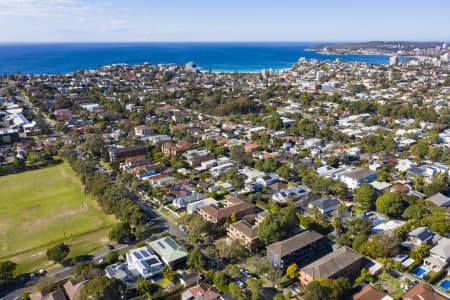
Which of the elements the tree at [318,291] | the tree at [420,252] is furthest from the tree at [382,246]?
the tree at [318,291]

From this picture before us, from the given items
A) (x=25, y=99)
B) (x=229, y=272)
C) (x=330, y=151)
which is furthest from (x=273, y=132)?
(x=25, y=99)

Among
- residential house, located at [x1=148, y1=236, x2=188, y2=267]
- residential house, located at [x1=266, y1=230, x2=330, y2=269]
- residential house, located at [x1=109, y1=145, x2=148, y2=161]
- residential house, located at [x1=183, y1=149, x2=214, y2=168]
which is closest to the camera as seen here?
residential house, located at [x1=266, y1=230, x2=330, y2=269]

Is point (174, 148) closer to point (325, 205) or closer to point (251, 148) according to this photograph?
point (251, 148)

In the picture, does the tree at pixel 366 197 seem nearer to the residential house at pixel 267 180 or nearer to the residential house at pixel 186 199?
the residential house at pixel 267 180

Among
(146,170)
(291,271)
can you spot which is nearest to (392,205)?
(291,271)

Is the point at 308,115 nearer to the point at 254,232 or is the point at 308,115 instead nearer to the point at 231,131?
the point at 231,131

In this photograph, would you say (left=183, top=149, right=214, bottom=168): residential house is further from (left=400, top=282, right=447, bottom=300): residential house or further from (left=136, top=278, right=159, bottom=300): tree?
(left=400, top=282, right=447, bottom=300): residential house

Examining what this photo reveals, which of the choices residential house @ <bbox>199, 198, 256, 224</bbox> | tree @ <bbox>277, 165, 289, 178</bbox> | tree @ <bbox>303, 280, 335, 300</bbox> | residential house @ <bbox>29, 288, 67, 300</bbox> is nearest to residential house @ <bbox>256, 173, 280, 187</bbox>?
tree @ <bbox>277, 165, 289, 178</bbox>
